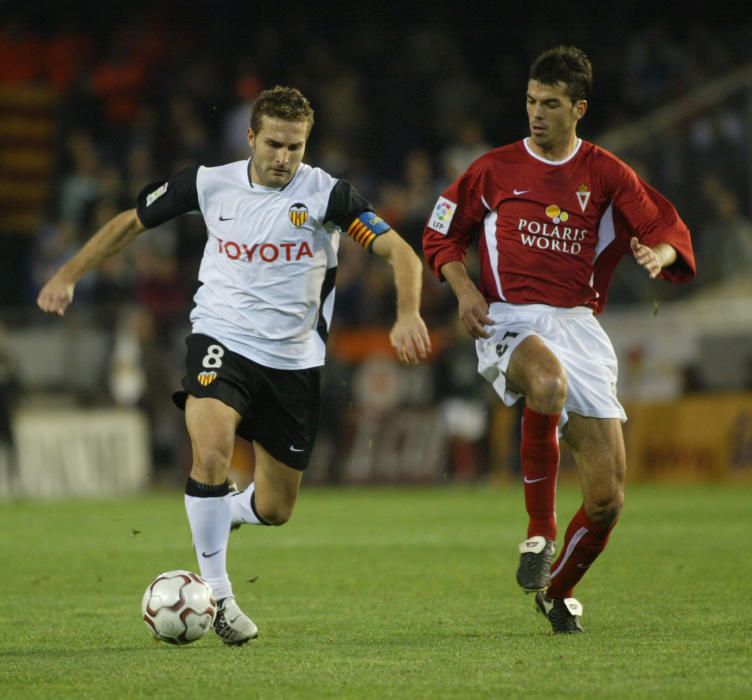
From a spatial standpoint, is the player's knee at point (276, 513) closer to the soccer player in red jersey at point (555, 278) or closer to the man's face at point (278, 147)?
the soccer player in red jersey at point (555, 278)

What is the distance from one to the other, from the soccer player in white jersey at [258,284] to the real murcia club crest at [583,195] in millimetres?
822

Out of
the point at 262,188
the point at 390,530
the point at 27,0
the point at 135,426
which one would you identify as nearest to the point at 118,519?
the point at 390,530

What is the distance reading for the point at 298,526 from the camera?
13188mm

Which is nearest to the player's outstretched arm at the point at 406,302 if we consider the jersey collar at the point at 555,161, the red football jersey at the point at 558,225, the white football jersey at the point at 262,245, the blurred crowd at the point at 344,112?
the white football jersey at the point at 262,245

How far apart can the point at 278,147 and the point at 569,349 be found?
1.53 metres

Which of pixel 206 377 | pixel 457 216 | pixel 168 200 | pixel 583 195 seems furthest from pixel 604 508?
pixel 168 200

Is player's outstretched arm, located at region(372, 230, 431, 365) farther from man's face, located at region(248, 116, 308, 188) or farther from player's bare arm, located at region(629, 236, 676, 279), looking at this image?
Result: player's bare arm, located at region(629, 236, 676, 279)

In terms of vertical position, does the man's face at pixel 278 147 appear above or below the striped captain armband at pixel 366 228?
above

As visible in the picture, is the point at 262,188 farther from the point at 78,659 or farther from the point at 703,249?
the point at 703,249

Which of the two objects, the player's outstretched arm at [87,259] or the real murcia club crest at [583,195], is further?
the real murcia club crest at [583,195]

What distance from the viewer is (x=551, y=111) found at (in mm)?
7016

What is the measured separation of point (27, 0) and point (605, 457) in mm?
20100

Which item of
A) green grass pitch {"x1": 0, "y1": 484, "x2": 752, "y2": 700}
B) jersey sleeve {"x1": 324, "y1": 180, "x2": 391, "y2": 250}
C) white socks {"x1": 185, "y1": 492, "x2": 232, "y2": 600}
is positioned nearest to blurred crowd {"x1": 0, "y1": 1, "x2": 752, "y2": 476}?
green grass pitch {"x1": 0, "y1": 484, "x2": 752, "y2": 700}

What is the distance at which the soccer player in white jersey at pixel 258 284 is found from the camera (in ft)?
22.0
